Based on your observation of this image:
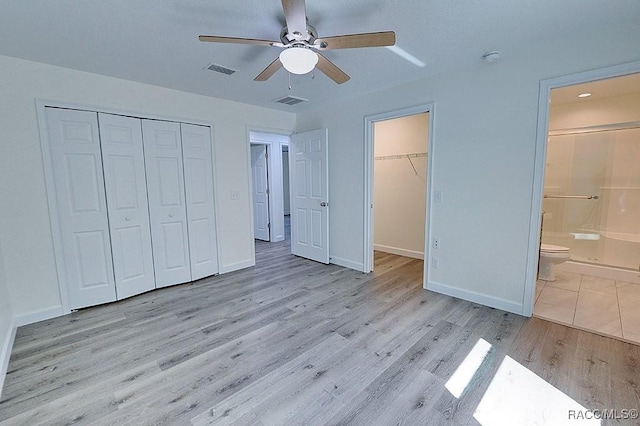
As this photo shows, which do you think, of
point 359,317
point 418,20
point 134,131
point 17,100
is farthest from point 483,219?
point 17,100

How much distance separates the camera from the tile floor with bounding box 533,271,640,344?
7.85ft

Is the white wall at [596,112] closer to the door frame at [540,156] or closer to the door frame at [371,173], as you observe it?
the door frame at [540,156]

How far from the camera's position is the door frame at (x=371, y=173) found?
312 cm

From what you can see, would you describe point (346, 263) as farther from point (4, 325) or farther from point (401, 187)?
point (4, 325)

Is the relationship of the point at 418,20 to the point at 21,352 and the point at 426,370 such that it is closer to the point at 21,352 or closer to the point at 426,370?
the point at 426,370

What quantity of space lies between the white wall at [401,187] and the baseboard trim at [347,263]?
1.21m

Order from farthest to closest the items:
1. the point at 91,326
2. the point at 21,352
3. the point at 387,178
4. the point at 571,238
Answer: the point at 387,178
the point at 571,238
the point at 91,326
the point at 21,352

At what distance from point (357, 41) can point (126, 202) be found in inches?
115

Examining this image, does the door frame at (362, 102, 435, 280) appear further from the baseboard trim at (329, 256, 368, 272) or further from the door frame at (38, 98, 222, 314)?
the door frame at (38, 98, 222, 314)

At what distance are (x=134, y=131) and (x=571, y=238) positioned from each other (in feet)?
19.9

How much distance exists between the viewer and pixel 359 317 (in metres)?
2.65

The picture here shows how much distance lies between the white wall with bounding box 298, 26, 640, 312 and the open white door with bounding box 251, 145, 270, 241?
119 inches

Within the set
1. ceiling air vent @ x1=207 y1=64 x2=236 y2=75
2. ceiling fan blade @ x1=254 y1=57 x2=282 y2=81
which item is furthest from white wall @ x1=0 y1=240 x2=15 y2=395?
ceiling fan blade @ x1=254 y1=57 x2=282 y2=81

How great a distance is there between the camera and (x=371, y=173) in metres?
3.77
